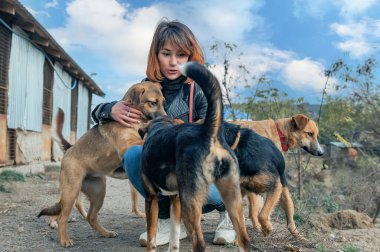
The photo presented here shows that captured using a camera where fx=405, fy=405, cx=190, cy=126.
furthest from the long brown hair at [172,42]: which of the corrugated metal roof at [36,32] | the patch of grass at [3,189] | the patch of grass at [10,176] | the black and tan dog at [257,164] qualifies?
the patch of grass at [10,176]

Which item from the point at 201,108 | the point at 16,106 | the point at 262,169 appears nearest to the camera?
the point at 262,169

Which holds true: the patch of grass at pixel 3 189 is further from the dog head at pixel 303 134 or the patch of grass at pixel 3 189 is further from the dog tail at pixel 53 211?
the dog head at pixel 303 134

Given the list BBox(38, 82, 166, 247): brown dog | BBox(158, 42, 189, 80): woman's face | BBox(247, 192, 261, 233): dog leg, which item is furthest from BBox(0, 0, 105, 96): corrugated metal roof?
BBox(247, 192, 261, 233): dog leg

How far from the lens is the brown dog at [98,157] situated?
14.1ft

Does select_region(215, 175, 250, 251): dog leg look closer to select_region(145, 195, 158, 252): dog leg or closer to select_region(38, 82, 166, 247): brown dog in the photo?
select_region(145, 195, 158, 252): dog leg

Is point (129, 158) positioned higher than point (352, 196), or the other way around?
point (129, 158)

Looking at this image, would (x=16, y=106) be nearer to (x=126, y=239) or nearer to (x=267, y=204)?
(x=126, y=239)

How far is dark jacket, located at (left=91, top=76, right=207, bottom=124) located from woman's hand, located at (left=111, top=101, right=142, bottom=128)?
160 millimetres

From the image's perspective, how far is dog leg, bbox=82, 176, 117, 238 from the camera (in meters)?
4.60

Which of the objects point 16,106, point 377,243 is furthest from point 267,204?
point 16,106

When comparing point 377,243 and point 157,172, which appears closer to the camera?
point 157,172

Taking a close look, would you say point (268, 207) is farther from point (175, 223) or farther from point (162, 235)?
point (162, 235)

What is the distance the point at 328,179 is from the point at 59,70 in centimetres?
1070

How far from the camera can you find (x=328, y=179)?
12336 millimetres
